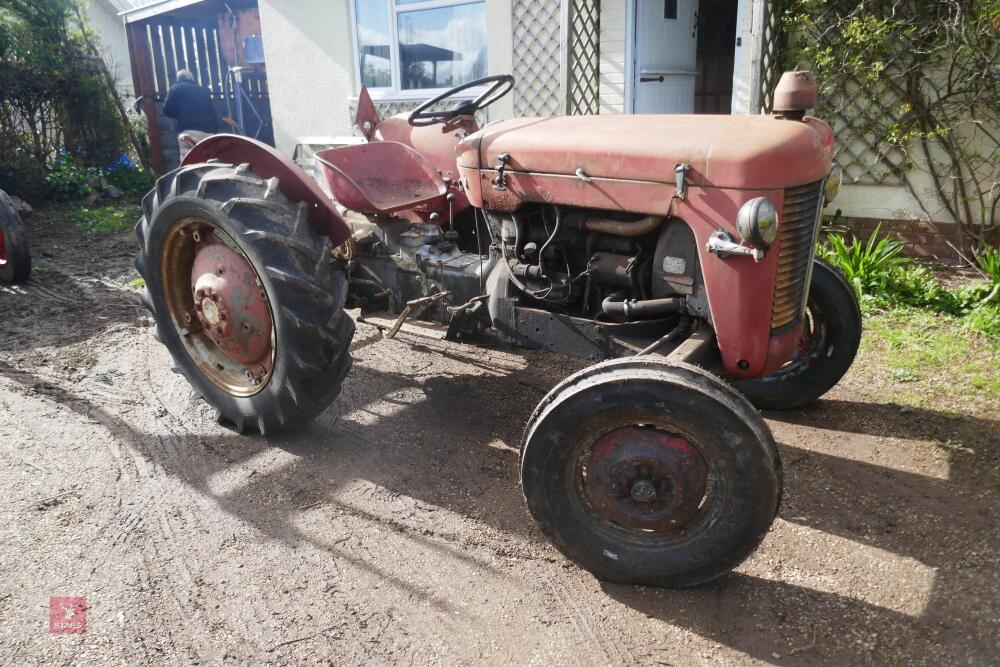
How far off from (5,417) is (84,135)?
308 inches

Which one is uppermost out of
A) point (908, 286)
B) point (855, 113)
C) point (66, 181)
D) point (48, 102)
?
point (48, 102)

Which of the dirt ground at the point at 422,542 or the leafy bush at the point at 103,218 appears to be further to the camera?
the leafy bush at the point at 103,218

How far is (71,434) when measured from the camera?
349 cm

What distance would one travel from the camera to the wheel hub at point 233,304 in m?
3.21

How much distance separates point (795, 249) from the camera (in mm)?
2586

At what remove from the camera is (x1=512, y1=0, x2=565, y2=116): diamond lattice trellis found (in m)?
7.39

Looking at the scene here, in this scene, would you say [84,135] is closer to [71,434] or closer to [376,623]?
[71,434]

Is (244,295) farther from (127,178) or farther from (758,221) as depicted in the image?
(127,178)

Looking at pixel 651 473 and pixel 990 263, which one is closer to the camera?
pixel 651 473

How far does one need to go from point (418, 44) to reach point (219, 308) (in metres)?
6.27

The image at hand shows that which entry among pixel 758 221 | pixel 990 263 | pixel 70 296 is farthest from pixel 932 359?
pixel 70 296

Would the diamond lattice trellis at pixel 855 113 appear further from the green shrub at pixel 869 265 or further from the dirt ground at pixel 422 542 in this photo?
the dirt ground at pixel 422 542

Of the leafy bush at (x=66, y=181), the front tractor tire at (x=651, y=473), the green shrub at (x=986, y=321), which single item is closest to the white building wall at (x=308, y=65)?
the leafy bush at (x=66, y=181)

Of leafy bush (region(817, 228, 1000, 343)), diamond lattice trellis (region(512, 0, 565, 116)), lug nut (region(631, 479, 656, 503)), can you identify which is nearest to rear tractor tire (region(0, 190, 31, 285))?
diamond lattice trellis (region(512, 0, 565, 116))
